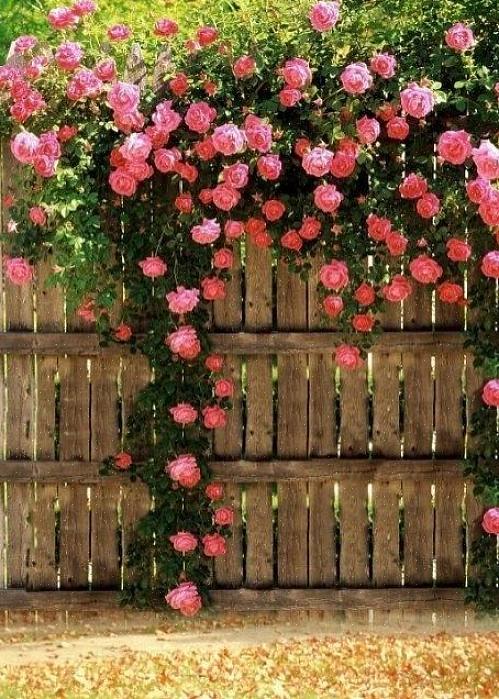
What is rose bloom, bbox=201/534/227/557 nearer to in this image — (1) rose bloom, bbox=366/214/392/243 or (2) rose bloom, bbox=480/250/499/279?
(1) rose bloom, bbox=366/214/392/243

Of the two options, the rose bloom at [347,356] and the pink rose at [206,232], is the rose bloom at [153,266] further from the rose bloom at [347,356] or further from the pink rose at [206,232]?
the rose bloom at [347,356]

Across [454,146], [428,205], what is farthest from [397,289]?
[454,146]

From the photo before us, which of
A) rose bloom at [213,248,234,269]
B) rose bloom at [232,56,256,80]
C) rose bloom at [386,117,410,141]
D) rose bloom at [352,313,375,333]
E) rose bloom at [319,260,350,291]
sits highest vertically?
Answer: rose bloom at [232,56,256,80]

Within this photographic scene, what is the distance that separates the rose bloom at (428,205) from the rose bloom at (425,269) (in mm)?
191

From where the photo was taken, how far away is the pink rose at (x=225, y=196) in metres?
5.05

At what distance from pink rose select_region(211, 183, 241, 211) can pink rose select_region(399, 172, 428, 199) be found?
2.24 ft

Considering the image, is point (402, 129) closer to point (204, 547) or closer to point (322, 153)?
point (322, 153)

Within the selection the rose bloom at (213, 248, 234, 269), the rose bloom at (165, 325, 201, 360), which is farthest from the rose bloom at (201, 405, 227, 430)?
the rose bloom at (213, 248, 234, 269)

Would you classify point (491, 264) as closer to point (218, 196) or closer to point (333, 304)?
point (333, 304)

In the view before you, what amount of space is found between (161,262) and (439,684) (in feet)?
6.69

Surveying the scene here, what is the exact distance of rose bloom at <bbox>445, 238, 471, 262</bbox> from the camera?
5141 mm

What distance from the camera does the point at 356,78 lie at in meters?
4.88

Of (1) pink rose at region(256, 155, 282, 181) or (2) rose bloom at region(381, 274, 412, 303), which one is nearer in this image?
(1) pink rose at region(256, 155, 282, 181)

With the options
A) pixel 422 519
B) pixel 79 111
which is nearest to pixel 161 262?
pixel 79 111
